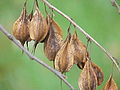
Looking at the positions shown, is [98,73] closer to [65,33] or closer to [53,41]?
[53,41]

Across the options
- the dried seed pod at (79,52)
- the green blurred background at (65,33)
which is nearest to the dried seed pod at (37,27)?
the dried seed pod at (79,52)

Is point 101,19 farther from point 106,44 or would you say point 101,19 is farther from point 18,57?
point 18,57

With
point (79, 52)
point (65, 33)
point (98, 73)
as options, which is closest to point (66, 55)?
point (79, 52)

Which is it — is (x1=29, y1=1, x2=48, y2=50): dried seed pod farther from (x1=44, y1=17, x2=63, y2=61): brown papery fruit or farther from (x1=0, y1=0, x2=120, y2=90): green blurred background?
(x1=0, y1=0, x2=120, y2=90): green blurred background

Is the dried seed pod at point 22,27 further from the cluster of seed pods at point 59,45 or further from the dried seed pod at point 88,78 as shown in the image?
the dried seed pod at point 88,78

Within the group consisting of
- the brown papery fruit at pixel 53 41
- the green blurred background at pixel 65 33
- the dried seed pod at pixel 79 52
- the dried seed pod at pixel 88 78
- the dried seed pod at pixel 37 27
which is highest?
the dried seed pod at pixel 37 27

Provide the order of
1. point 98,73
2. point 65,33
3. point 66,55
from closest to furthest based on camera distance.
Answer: point 66,55 → point 98,73 → point 65,33
